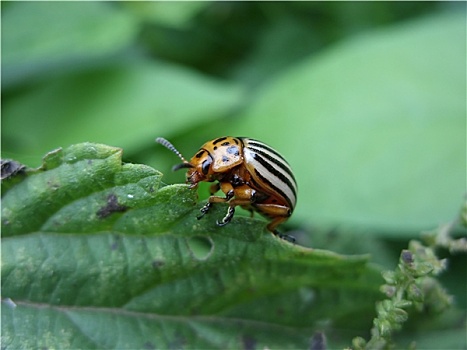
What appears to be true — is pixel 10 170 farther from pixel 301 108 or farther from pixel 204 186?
pixel 301 108

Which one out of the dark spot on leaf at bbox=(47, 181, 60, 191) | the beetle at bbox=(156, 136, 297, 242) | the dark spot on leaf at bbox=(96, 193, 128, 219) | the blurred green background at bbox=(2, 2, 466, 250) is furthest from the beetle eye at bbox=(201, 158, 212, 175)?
the blurred green background at bbox=(2, 2, 466, 250)

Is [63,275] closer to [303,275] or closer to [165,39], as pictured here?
[303,275]

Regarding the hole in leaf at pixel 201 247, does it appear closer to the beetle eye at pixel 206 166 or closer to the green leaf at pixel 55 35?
the beetle eye at pixel 206 166

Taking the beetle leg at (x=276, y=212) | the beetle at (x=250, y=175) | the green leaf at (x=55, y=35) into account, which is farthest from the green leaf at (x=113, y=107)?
the beetle leg at (x=276, y=212)

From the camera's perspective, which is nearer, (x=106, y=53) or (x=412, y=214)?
(x=412, y=214)

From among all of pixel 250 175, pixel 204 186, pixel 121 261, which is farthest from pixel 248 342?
pixel 204 186

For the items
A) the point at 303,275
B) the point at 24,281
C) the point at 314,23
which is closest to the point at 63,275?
the point at 24,281
